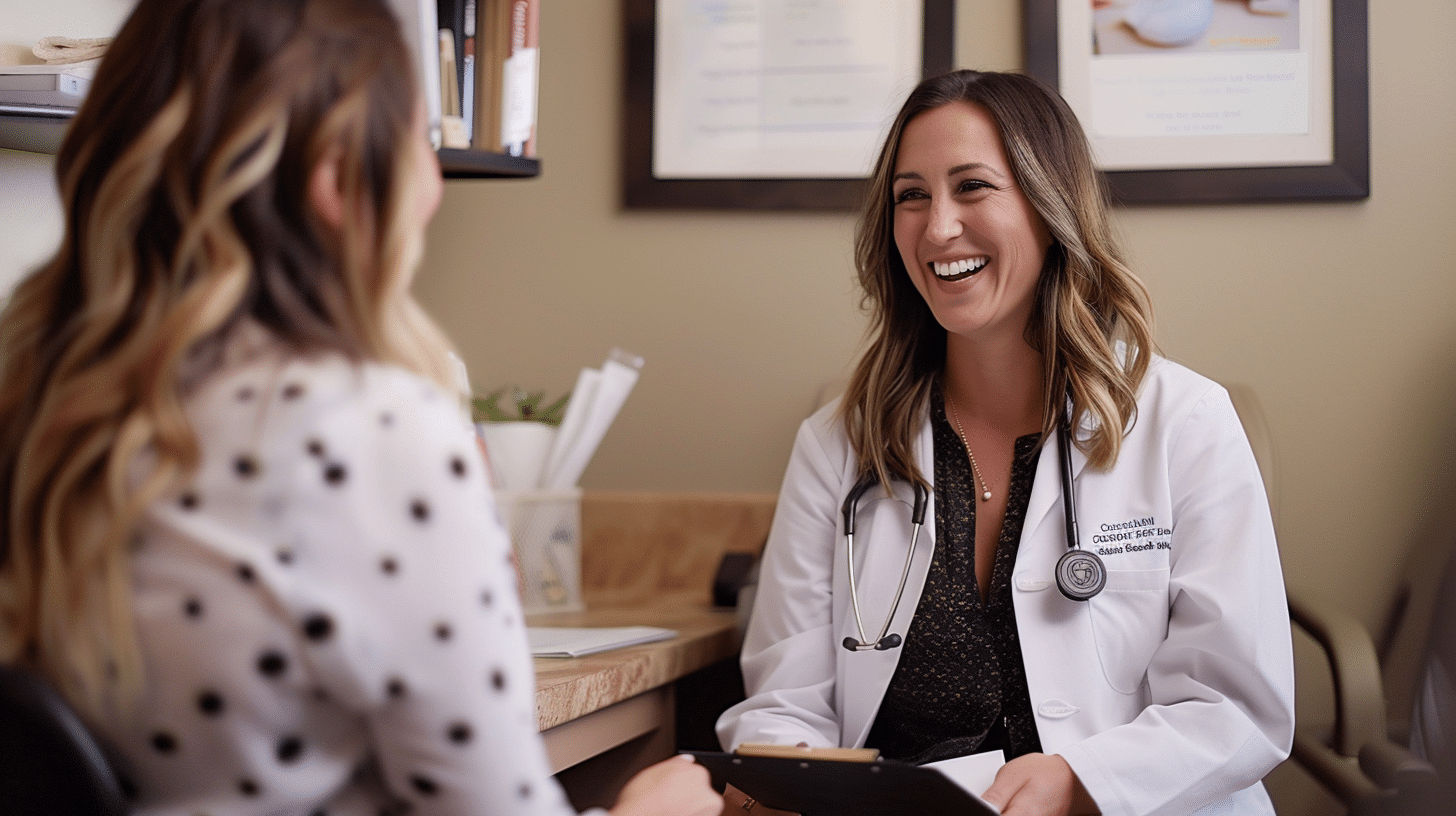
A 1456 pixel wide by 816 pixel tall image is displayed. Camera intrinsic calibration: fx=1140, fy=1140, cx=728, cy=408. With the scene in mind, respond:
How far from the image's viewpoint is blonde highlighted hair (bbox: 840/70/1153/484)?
4.55 ft

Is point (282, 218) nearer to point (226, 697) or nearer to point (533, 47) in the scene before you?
point (226, 697)

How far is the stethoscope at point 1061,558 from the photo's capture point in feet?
4.16

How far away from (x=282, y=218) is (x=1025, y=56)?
1466mm

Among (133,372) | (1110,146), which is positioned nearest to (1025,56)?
(1110,146)

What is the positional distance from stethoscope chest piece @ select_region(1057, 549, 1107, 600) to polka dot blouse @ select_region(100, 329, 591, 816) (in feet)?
2.58

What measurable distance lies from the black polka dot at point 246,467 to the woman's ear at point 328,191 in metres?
0.15

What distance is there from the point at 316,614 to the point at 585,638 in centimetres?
86

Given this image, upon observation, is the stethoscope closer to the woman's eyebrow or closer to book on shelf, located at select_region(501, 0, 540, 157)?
the woman's eyebrow

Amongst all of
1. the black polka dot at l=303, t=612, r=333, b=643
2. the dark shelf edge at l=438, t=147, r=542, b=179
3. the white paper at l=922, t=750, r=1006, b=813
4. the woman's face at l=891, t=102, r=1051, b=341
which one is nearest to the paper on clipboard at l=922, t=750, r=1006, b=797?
the white paper at l=922, t=750, r=1006, b=813

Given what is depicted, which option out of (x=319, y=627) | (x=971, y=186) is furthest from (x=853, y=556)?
(x=319, y=627)

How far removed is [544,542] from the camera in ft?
5.59

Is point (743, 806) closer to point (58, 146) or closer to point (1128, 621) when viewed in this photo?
point (1128, 621)

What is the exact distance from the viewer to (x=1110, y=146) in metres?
1.82

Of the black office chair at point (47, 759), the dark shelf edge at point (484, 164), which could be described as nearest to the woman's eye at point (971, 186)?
the dark shelf edge at point (484, 164)
